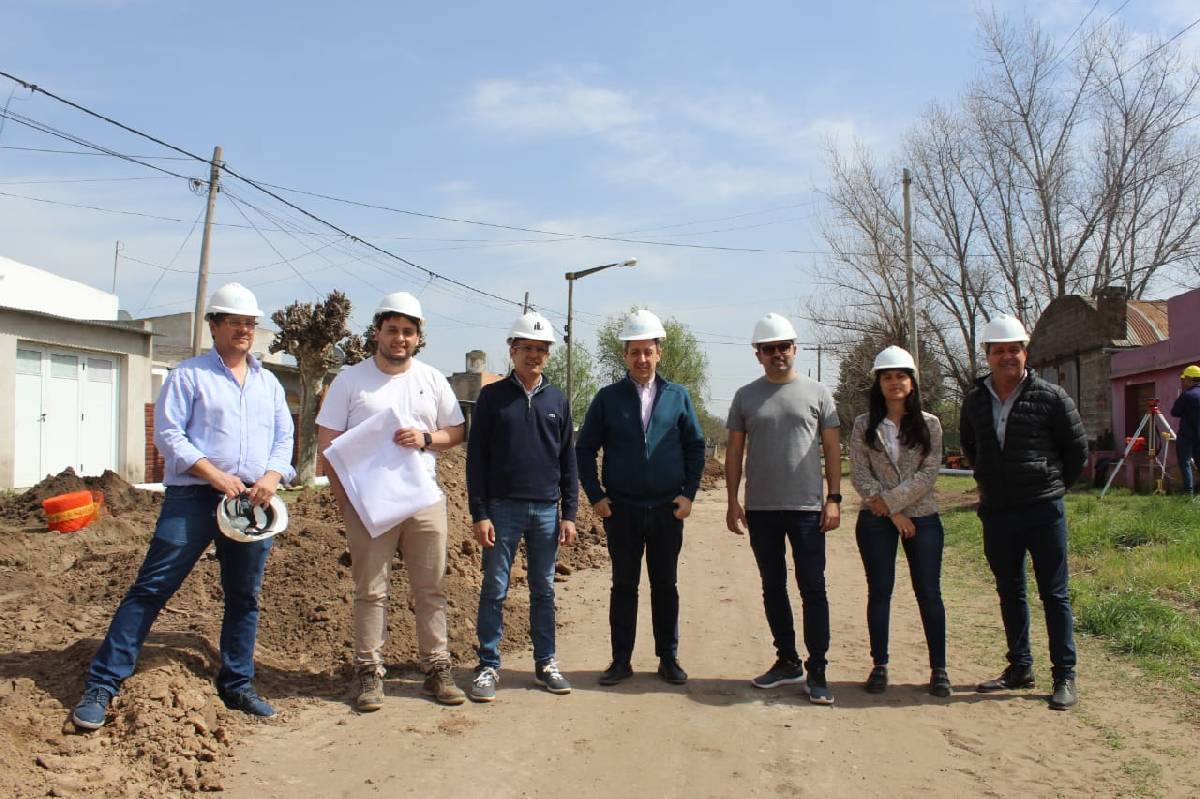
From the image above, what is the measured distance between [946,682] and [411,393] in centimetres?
337

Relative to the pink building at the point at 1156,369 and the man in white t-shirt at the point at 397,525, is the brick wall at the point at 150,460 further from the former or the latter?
the pink building at the point at 1156,369

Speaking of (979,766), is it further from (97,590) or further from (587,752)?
(97,590)

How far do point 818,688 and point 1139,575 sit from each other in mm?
4780

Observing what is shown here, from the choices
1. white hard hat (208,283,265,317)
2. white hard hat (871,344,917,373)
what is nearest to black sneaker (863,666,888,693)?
white hard hat (871,344,917,373)

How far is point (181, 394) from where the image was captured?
461cm

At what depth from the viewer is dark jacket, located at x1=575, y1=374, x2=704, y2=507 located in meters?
5.38

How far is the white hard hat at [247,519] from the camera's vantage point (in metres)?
4.51

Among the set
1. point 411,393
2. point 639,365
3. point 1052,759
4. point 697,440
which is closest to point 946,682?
point 1052,759

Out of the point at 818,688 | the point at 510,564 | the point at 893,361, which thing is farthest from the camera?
the point at 893,361

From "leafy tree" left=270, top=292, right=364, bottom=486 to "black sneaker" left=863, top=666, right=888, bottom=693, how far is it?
15.8m

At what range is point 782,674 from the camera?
5.45 metres

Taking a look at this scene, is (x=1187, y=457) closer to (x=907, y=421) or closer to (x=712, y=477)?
(x=907, y=421)

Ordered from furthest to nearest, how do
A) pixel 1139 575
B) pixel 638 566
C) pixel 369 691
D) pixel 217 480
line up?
1. pixel 1139 575
2. pixel 638 566
3. pixel 369 691
4. pixel 217 480

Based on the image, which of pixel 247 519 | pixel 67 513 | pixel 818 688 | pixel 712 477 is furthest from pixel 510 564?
pixel 712 477
